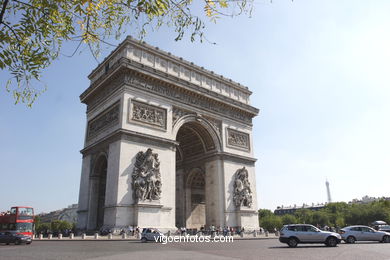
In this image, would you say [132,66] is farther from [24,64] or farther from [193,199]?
[24,64]

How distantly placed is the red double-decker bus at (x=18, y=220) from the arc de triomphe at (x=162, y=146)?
17.0 feet

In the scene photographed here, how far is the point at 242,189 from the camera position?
3033cm

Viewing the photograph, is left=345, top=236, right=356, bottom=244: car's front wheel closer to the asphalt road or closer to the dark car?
the asphalt road

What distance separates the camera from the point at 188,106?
94.9 ft

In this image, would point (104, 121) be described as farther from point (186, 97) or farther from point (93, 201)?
point (186, 97)

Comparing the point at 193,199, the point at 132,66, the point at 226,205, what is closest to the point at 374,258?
the point at 226,205

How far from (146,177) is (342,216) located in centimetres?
7654

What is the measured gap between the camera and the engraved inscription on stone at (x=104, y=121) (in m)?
25.3

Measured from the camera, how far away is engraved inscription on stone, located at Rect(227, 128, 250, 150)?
32062mm

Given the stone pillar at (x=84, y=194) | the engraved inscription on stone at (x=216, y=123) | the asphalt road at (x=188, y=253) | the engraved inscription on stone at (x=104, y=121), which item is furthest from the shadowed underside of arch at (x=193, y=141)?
the asphalt road at (x=188, y=253)

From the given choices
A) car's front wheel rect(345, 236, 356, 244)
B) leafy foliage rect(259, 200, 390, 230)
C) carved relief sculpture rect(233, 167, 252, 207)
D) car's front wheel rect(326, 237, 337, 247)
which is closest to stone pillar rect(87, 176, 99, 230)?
carved relief sculpture rect(233, 167, 252, 207)

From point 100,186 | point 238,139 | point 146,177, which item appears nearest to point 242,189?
point 238,139

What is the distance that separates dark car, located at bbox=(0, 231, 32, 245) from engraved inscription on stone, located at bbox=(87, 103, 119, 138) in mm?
10435

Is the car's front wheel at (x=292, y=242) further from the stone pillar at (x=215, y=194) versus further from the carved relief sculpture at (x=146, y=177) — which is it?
the stone pillar at (x=215, y=194)
